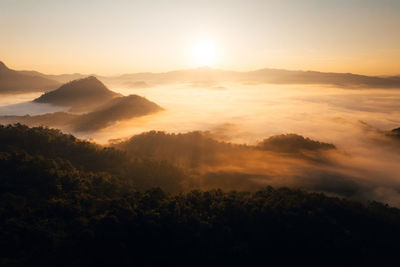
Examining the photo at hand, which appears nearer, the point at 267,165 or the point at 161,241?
the point at 161,241

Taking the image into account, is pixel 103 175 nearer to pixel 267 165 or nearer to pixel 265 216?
pixel 265 216

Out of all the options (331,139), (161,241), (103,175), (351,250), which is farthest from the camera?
(331,139)

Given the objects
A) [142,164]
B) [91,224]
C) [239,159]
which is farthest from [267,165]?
[91,224]

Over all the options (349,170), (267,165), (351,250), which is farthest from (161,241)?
(349,170)

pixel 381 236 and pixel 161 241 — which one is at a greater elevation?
pixel 161 241

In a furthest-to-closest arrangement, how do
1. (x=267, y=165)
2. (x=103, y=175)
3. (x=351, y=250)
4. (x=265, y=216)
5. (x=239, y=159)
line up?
(x=239, y=159), (x=267, y=165), (x=103, y=175), (x=265, y=216), (x=351, y=250)

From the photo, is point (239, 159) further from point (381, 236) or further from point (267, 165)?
point (381, 236)
